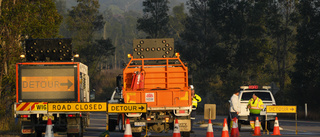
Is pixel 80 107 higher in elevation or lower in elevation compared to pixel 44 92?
lower

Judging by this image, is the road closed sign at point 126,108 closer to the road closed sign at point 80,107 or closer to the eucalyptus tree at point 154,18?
the road closed sign at point 80,107

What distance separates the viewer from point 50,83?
71.5ft

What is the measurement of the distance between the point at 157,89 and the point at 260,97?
21.8 feet

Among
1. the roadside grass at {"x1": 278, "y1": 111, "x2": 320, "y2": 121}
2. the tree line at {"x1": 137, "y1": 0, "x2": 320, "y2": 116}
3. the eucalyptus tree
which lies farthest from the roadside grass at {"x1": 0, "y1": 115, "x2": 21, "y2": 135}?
the eucalyptus tree

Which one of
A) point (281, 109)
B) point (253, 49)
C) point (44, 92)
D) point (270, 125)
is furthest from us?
point (253, 49)

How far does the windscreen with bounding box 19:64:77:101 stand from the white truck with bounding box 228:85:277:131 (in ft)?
27.1

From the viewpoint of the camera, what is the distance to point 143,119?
21.6 meters

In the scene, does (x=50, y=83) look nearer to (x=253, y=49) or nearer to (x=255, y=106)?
(x=255, y=106)

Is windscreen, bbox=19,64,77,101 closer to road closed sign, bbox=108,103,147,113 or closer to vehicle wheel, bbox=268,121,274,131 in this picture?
road closed sign, bbox=108,103,147,113

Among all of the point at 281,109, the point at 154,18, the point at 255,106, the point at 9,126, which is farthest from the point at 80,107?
the point at 154,18

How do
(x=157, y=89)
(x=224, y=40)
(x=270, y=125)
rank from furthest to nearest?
(x=224, y=40) < (x=270, y=125) < (x=157, y=89)

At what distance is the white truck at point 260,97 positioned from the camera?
26.9 m

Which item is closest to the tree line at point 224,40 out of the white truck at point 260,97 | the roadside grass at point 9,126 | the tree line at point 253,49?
the tree line at point 253,49

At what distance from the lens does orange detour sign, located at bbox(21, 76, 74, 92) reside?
71.1 feet
